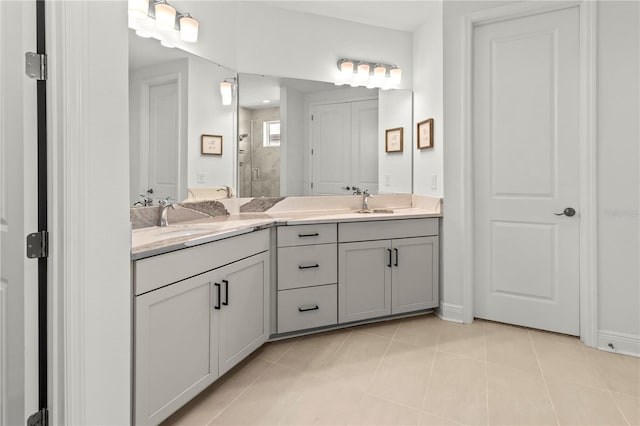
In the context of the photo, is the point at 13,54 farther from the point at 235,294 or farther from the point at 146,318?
the point at 235,294

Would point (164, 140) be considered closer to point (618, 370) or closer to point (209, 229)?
point (209, 229)

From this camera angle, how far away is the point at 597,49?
232cm

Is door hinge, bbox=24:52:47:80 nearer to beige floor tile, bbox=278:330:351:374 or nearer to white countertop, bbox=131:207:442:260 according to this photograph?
white countertop, bbox=131:207:442:260

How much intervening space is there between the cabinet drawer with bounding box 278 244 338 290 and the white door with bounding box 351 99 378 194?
90 cm

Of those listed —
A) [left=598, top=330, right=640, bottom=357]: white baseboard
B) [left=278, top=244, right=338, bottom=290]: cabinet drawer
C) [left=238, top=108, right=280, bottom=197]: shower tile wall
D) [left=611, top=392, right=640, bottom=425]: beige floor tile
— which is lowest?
[left=611, top=392, right=640, bottom=425]: beige floor tile

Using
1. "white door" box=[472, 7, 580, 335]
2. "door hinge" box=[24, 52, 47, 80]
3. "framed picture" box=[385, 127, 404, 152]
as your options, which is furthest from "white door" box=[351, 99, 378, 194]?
"door hinge" box=[24, 52, 47, 80]

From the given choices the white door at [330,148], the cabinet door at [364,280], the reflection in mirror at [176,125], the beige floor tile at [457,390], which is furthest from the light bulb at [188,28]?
the beige floor tile at [457,390]

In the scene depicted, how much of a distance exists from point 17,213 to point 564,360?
108 inches

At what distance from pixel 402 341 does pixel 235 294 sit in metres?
1.18

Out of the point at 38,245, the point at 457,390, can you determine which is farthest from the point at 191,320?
the point at 457,390

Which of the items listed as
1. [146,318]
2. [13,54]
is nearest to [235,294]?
[146,318]

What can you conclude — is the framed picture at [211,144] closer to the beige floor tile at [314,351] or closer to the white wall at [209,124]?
the white wall at [209,124]

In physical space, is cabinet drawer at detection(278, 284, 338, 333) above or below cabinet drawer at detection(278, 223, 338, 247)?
below

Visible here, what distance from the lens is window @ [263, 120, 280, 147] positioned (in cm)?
287
